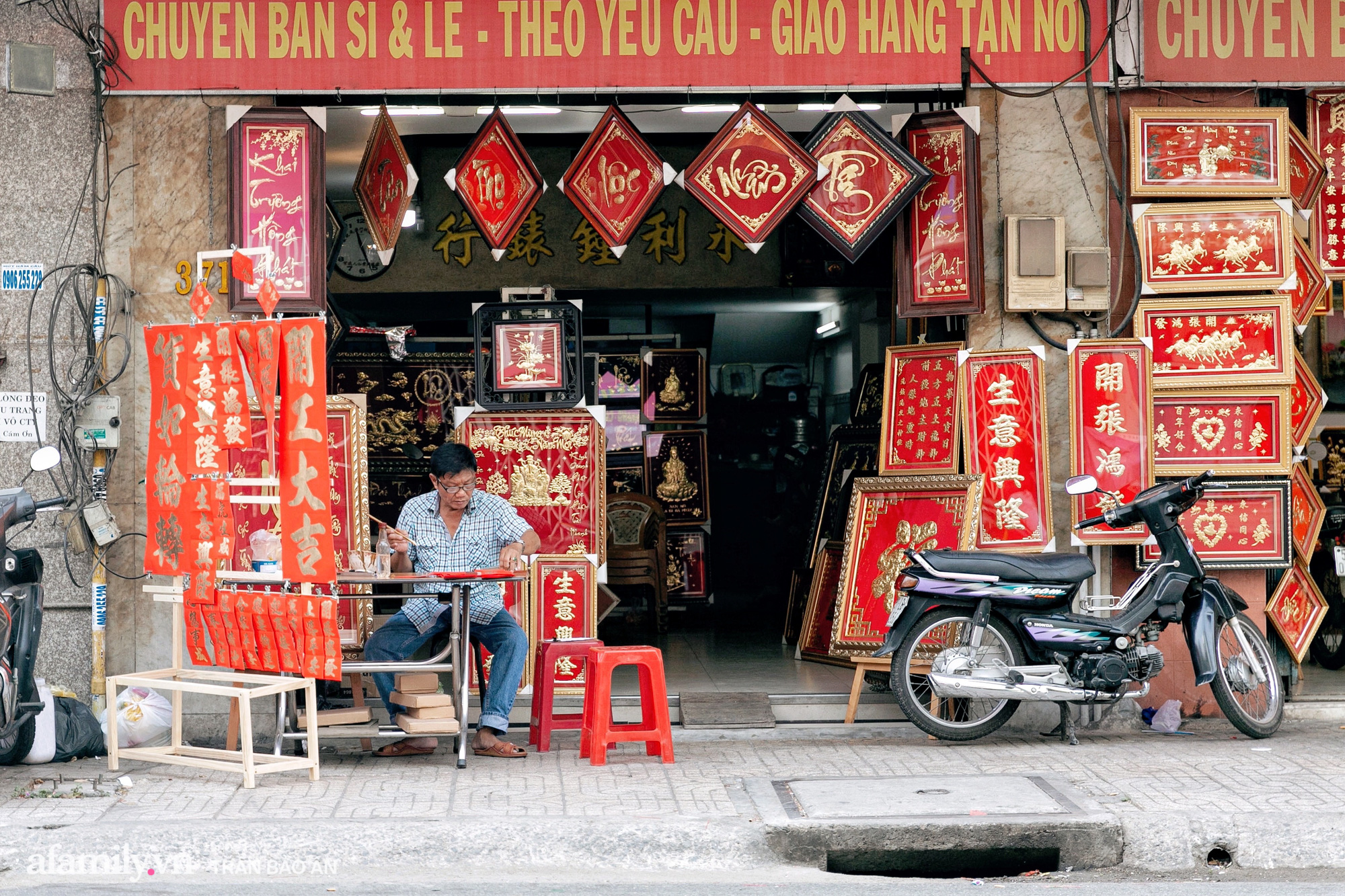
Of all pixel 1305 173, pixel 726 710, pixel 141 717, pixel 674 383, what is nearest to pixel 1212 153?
pixel 1305 173

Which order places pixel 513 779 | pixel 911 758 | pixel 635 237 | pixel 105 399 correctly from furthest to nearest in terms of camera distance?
pixel 635 237 < pixel 105 399 < pixel 911 758 < pixel 513 779

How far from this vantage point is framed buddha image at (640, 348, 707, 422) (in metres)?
12.1

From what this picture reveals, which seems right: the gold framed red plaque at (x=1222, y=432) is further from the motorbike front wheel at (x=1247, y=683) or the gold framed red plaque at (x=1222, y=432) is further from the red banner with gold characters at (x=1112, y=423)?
the motorbike front wheel at (x=1247, y=683)

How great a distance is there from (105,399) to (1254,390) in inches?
232

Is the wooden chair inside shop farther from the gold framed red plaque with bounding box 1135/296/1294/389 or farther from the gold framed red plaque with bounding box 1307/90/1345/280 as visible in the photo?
the gold framed red plaque with bounding box 1307/90/1345/280

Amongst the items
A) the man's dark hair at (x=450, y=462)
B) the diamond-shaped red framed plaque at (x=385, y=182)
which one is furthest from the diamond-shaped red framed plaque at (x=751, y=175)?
the man's dark hair at (x=450, y=462)

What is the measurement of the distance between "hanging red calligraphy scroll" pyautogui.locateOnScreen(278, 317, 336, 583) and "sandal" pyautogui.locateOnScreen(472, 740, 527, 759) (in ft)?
4.24

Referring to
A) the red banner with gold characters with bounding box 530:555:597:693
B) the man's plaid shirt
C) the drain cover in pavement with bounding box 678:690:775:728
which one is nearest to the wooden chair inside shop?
the red banner with gold characters with bounding box 530:555:597:693

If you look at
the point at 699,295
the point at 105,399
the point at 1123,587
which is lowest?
the point at 1123,587

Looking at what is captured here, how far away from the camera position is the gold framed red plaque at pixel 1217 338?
7.54 metres

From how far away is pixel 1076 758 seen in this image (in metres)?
6.63

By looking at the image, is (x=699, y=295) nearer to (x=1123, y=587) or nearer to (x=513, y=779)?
(x=1123, y=587)

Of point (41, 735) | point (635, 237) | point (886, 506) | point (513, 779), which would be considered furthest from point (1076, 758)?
point (635, 237)

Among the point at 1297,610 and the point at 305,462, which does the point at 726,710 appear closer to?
the point at 305,462
